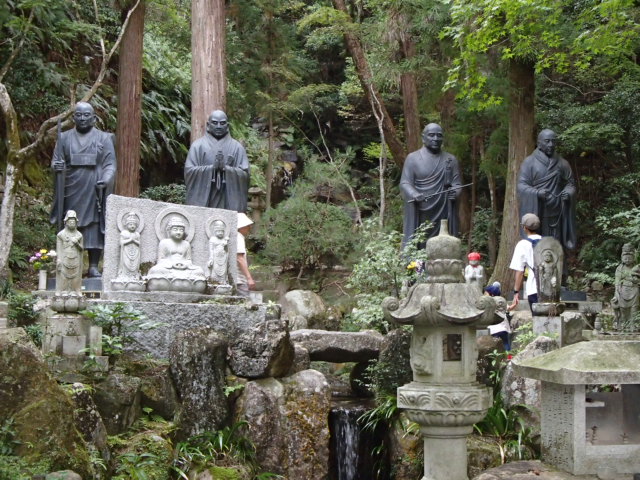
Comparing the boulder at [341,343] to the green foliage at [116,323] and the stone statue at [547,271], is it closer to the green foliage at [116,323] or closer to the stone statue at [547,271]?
the stone statue at [547,271]

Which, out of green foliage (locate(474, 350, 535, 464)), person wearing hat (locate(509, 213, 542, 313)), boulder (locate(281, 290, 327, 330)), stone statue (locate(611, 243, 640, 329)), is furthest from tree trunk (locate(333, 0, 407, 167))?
green foliage (locate(474, 350, 535, 464))

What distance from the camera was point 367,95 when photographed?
21.2 m

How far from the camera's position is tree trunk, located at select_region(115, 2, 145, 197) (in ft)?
56.1

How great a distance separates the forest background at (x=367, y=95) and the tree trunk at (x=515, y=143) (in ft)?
0.12

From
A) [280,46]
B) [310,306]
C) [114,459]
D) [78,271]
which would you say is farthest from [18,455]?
[280,46]

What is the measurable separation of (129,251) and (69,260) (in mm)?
1168

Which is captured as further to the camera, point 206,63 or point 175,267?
point 206,63

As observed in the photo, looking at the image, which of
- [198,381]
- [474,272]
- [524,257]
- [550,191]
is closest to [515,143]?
[550,191]

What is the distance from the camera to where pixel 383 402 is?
32.8ft

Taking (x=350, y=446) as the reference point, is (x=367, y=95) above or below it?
above

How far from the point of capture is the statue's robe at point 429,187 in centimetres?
1395

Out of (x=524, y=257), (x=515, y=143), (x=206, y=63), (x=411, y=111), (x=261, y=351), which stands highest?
(x=411, y=111)

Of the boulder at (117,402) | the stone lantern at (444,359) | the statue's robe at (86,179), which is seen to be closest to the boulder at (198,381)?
the boulder at (117,402)

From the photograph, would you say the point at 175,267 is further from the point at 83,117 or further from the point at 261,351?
the point at 83,117
